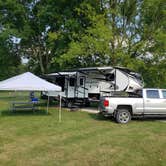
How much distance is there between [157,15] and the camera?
960 inches

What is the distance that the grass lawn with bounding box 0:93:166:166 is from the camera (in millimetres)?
7691

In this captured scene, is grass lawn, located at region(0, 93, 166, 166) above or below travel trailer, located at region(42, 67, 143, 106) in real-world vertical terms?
below

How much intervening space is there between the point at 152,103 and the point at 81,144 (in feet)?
21.2

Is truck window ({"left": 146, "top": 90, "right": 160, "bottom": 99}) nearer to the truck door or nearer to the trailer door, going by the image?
the truck door

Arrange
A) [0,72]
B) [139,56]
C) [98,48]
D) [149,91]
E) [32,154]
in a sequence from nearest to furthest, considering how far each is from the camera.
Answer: [32,154] → [149,91] → [98,48] → [139,56] → [0,72]

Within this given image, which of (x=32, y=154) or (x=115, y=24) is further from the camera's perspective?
(x=115, y=24)

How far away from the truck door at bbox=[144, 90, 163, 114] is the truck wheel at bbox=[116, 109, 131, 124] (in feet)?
3.26

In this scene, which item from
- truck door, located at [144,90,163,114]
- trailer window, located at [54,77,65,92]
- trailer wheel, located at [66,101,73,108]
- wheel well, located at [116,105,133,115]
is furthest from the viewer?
trailer window, located at [54,77,65,92]

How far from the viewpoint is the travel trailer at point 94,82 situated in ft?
65.4

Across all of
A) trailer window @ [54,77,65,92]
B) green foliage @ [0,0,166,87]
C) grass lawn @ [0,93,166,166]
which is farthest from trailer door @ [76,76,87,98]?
grass lawn @ [0,93,166,166]

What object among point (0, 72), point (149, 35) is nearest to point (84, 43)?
point (149, 35)

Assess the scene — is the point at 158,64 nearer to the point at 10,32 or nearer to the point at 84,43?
the point at 84,43

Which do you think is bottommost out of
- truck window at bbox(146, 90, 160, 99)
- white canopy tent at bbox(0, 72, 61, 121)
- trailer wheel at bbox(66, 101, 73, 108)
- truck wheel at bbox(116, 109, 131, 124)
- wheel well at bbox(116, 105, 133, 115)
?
truck wheel at bbox(116, 109, 131, 124)

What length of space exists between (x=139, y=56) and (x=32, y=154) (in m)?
17.5
